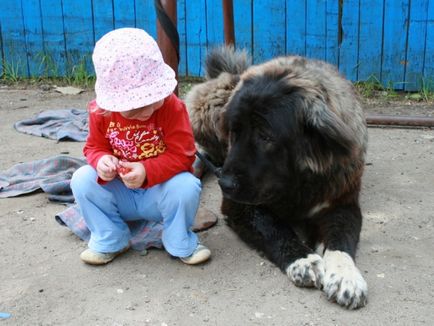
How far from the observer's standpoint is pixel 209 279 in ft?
9.36

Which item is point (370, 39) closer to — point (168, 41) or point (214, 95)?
point (214, 95)

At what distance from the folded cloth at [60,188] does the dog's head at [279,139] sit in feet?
1.88

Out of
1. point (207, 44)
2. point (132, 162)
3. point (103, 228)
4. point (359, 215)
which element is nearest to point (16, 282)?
point (103, 228)

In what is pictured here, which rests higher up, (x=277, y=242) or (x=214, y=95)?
(x=214, y=95)

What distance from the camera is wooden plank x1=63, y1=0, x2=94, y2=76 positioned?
23.2 feet

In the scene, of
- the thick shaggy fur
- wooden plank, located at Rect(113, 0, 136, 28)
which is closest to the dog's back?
the thick shaggy fur

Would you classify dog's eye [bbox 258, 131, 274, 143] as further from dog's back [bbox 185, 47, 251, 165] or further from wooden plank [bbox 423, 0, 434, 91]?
wooden plank [bbox 423, 0, 434, 91]

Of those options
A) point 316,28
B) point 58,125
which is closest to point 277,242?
point 58,125

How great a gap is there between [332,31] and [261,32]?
30.4 inches

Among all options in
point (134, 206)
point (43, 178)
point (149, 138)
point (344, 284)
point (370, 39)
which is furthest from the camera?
point (370, 39)

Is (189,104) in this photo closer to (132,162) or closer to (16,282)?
(132,162)

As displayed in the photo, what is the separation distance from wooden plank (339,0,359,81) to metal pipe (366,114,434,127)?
3.78 ft

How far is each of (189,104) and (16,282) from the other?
1.92 meters

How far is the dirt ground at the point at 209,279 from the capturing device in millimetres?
2537
